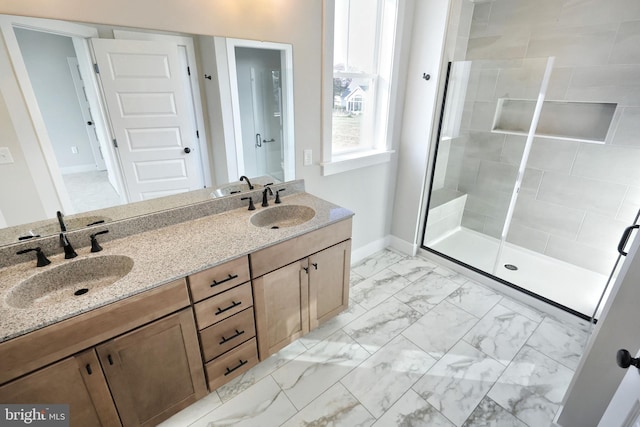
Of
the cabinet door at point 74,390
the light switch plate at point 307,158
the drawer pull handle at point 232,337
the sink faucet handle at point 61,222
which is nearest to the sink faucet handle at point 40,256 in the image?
the sink faucet handle at point 61,222

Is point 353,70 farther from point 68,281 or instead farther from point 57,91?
point 68,281

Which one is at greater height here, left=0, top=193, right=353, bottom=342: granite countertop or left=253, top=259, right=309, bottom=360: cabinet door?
left=0, top=193, right=353, bottom=342: granite countertop

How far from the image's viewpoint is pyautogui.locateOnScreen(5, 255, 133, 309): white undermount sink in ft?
4.09

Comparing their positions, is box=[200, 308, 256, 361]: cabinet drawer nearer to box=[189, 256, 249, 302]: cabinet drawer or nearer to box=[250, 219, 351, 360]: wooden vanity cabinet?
box=[250, 219, 351, 360]: wooden vanity cabinet

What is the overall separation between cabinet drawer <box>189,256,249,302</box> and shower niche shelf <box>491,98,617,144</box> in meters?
2.93

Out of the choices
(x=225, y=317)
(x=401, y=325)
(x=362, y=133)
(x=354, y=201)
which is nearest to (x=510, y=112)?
(x=362, y=133)

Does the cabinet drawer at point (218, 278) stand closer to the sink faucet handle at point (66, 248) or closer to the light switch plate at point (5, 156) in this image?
the sink faucet handle at point (66, 248)

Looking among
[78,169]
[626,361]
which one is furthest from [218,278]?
[626,361]

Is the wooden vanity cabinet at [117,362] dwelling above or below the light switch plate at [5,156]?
below

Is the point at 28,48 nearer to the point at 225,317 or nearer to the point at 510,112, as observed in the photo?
the point at 225,317

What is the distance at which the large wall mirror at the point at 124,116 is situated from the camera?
1.32 m


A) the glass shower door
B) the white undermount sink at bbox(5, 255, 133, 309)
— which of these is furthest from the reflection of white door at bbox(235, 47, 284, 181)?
the glass shower door

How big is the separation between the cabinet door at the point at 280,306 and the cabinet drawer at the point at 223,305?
0.06m

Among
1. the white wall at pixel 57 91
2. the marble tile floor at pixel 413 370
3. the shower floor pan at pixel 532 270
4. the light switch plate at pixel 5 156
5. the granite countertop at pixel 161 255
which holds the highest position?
the white wall at pixel 57 91
